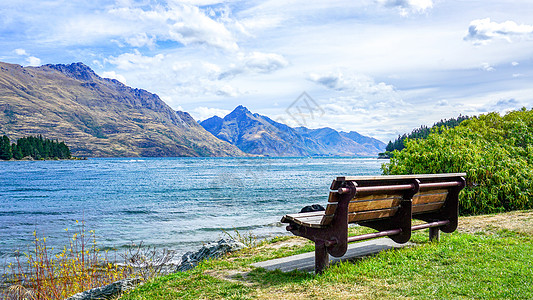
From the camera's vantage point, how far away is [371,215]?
6.20m

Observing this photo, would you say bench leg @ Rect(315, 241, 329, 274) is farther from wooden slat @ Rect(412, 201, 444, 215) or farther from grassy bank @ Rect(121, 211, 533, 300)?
wooden slat @ Rect(412, 201, 444, 215)

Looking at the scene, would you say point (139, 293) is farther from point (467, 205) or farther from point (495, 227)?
point (467, 205)

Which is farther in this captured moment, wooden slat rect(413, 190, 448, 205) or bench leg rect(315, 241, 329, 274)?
wooden slat rect(413, 190, 448, 205)

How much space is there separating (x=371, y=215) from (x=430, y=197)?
181cm

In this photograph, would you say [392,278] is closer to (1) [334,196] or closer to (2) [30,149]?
(1) [334,196]

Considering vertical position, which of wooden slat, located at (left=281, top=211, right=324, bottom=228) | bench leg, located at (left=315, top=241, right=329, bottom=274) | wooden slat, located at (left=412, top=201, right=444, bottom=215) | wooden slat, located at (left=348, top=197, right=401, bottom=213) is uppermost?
wooden slat, located at (left=348, top=197, right=401, bottom=213)

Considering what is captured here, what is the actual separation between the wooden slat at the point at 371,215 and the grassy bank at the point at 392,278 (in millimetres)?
762

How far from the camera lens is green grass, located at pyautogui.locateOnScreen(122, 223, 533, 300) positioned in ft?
16.4

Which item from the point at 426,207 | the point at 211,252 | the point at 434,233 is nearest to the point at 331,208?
the point at 426,207

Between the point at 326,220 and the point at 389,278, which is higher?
the point at 326,220

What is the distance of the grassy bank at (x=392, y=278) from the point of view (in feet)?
16.5

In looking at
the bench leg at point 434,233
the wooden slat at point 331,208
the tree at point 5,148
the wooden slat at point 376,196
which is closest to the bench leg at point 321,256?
the wooden slat at point 331,208

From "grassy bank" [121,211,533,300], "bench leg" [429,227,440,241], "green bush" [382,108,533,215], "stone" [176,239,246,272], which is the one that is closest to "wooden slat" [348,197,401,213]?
"grassy bank" [121,211,533,300]

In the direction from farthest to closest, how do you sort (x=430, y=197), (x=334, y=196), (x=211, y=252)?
(x=211, y=252) → (x=430, y=197) → (x=334, y=196)
